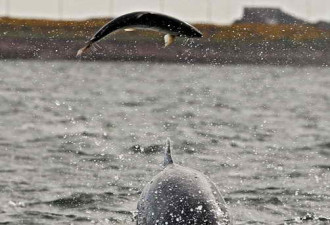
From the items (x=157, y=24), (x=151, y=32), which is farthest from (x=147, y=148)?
(x=151, y=32)

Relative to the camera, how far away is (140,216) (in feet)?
33.3

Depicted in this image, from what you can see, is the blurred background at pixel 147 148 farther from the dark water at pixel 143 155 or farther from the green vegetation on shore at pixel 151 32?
the green vegetation on shore at pixel 151 32

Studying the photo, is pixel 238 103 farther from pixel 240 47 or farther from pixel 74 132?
pixel 240 47

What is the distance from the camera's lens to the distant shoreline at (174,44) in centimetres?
9644

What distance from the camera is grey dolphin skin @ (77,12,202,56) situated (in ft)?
36.0

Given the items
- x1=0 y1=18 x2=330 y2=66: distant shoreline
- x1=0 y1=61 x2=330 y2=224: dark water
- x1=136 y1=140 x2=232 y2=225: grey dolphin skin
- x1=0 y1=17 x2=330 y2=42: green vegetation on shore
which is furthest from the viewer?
x1=0 y1=17 x2=330 y2=42: green vegetation on shore

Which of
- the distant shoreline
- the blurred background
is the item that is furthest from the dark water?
the distant shoreline

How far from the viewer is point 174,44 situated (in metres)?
94.5

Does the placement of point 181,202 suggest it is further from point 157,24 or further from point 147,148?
point 147,148

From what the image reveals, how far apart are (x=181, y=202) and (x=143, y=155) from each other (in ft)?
31.8

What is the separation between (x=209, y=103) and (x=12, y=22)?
71650mm

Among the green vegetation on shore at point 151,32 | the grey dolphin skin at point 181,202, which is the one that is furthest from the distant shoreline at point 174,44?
the grey dolphin skin at point 181,202

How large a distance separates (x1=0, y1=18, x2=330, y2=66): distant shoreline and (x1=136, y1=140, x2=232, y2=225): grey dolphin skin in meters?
82.6

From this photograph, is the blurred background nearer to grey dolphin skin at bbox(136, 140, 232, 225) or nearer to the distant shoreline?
grey dolphin skin at bbox(136, 140, 232, 225)
